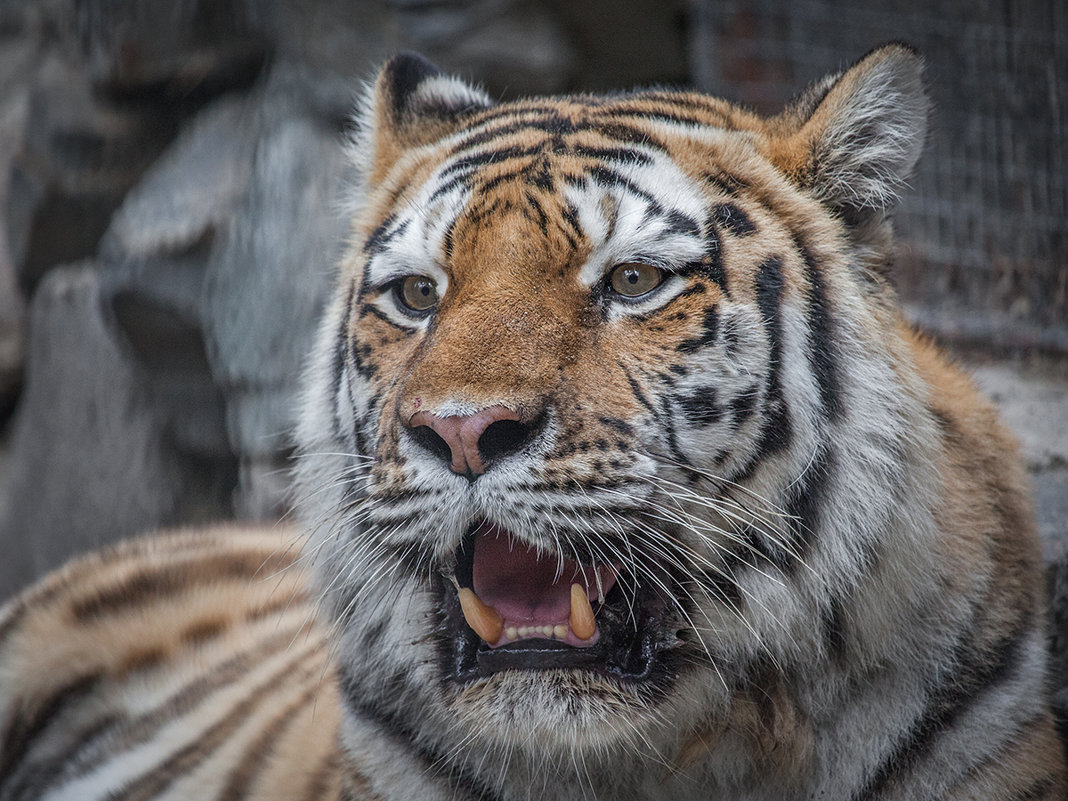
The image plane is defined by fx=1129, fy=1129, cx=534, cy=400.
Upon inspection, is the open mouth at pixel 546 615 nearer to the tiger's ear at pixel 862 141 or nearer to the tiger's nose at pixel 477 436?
the tiger's nose at pixel 477 436

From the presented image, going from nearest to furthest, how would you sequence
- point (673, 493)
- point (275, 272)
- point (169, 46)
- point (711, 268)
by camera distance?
point (673, 493) → point (711, 268) → point (275, 272) → point (169, 46)

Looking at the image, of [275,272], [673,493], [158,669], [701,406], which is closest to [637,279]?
[701,406]

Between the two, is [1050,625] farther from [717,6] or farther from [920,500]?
[717,6]

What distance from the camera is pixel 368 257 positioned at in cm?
204

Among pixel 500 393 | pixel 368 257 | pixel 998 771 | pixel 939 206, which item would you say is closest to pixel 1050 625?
pixel 998 771

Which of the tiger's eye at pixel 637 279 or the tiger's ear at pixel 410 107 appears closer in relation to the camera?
the tiger's eye at pixel 637 279

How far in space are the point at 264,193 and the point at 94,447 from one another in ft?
4.39

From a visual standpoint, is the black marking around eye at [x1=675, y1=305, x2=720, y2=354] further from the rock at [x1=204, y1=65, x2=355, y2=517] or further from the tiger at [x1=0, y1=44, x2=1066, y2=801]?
the rock at [x1=204, y1=65, x2=355, y2=517]

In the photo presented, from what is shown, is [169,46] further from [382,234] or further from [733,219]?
[733,219]

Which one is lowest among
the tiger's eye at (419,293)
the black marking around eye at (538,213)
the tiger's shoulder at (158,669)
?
the tiger's shoulder at (158,669)

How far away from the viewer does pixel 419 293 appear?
6.17 ft

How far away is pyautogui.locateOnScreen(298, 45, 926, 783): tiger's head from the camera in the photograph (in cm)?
158

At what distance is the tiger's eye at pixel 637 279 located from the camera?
1726 millimetres

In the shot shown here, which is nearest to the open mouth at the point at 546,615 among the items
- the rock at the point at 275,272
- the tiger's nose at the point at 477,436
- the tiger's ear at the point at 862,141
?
the tiger's nose at the point at 477,436
